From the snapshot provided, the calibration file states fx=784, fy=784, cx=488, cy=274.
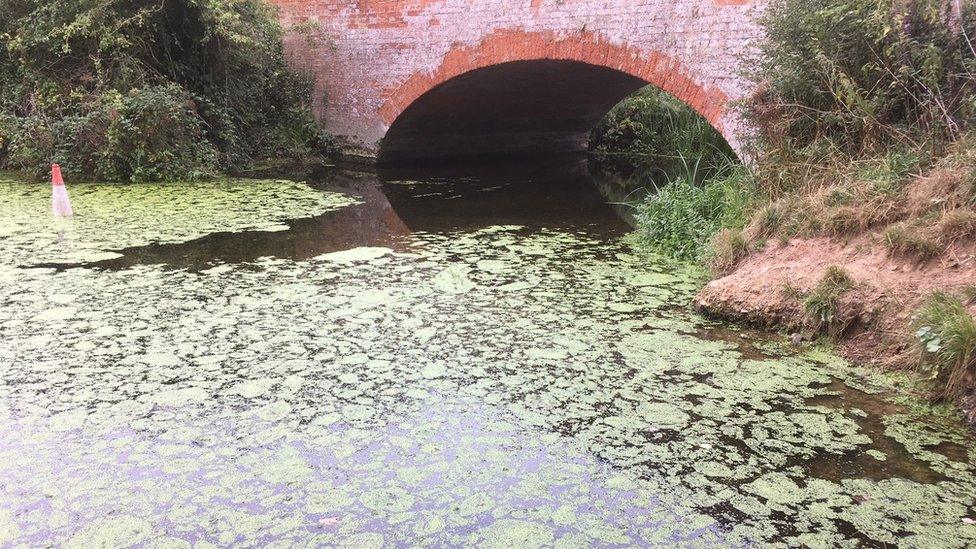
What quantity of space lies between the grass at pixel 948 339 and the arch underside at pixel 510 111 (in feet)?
18.4

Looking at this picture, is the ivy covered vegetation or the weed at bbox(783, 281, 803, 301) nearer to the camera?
the weed at bbox(783, 281, 803, 301)

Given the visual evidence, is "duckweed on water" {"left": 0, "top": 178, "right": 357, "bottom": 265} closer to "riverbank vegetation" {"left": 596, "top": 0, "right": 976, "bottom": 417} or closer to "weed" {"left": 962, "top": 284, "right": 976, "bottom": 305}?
"riverbank vegetation" {"left": 596, "top": 0, "right": 976, "bottom": 417}

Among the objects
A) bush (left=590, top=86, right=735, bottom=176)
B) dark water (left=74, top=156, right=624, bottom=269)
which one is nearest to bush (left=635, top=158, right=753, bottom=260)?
dark water (left=74, top=156, right=624, bottom=269)

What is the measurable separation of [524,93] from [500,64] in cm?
215

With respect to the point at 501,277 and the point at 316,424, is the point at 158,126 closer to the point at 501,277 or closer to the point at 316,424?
the point at 501,277

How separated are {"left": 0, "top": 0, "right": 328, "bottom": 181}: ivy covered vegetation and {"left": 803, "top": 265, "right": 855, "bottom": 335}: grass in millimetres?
6581

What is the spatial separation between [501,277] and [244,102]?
6.58 m

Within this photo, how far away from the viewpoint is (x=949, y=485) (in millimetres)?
2502

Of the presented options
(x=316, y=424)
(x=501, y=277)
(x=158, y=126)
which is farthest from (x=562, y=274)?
(x=158, y=126)

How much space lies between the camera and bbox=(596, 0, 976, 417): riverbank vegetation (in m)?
3.51

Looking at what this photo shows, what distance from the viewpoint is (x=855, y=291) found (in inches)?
143

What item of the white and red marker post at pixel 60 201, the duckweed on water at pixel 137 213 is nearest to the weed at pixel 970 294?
the duckweed on water at pixel 137 213

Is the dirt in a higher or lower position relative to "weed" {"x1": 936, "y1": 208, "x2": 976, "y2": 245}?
lower

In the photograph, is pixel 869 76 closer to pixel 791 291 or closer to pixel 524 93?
pixel 791 291
